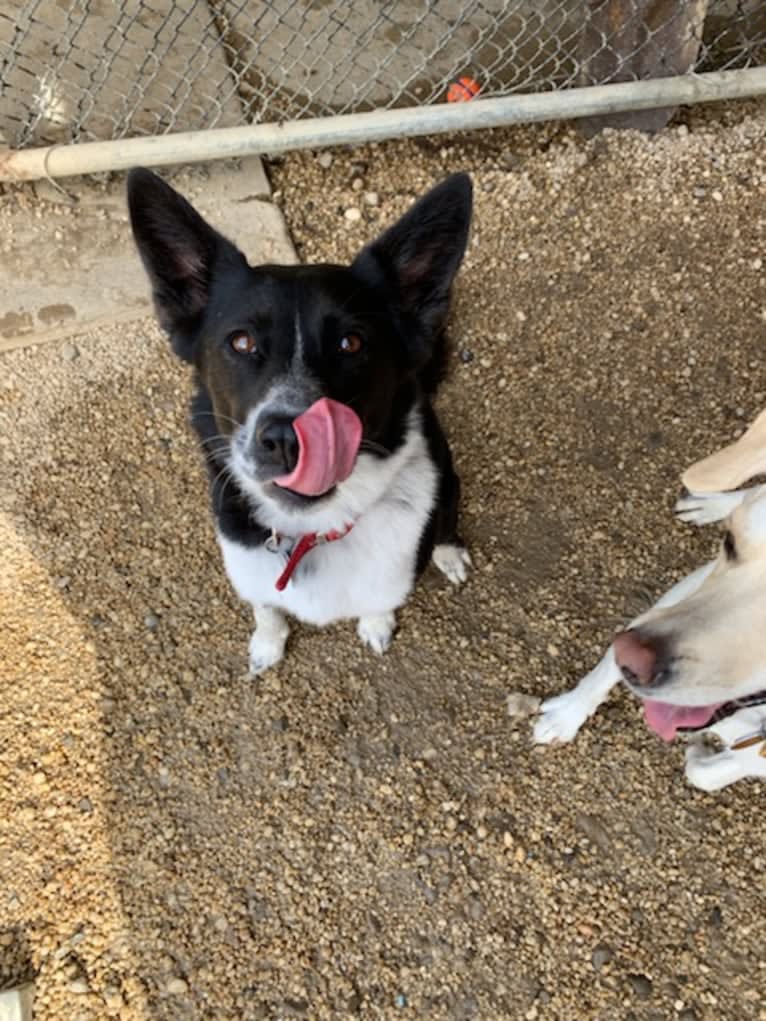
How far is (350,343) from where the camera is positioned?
6.61 feet

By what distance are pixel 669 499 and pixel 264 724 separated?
1.79 metres

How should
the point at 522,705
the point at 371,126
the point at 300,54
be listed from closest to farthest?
the point at 522,705, the point at 371,126, the point at 300,54

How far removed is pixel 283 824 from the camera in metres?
2.71

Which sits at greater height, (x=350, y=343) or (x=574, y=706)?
(x=350, y=343)

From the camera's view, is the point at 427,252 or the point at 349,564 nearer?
the point at 427,252

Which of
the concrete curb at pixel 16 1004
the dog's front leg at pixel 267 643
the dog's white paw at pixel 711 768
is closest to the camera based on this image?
the concrete curb at pixel 16 1004

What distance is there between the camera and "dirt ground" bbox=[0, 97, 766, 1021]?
8.36 ft

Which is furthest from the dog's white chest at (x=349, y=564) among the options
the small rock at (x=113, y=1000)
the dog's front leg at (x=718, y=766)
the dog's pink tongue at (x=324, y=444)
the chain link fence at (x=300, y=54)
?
the chain link fence at (x=300, y=54)

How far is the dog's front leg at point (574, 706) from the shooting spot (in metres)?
2.42

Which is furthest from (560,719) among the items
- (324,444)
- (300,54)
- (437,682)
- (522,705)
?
(300,54)

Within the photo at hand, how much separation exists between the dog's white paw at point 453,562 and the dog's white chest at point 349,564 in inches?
21.8

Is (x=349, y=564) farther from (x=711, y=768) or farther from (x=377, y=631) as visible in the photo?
(x=711, y=768)

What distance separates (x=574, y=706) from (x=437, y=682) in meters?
0.52

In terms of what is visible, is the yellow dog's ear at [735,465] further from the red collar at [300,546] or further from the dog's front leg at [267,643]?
the dog's front leg at [267,643]
